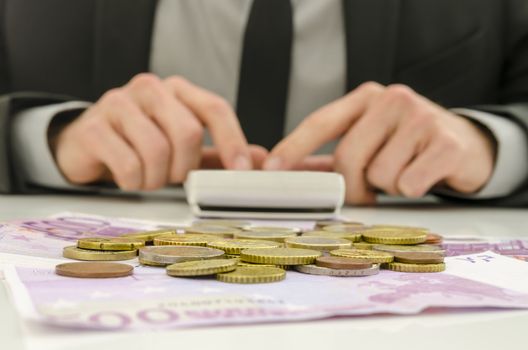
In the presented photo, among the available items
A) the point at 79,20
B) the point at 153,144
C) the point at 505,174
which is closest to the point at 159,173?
the point at 153,144

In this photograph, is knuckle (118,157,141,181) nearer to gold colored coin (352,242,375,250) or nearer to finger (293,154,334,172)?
finger (293,154,334,172)

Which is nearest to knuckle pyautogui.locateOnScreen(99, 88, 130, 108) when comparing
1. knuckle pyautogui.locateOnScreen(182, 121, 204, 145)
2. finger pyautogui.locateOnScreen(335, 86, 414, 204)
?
knuckle pyautogui.locateOnScreen(182, 121, 204, 145)

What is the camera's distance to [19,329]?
0.30m

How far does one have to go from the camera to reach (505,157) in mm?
1050

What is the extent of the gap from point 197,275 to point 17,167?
2.56ft

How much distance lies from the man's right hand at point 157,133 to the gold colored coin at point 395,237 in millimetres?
388

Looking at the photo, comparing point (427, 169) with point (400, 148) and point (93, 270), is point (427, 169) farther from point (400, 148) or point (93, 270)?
point (93, 270)

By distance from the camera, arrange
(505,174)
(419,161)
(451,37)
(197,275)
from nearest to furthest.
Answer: (197,275), (419,161), (505,174), (451,37)

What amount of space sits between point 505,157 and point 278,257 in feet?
2.33

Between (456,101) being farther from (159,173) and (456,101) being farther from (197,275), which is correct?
(197,275)

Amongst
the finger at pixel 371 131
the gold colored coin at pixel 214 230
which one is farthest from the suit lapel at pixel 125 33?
the gold colored coin at pixel 214 230

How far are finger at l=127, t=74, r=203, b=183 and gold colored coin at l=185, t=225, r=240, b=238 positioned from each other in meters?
0.34

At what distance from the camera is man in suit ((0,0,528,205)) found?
969 millimetres

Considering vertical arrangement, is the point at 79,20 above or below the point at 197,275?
above
